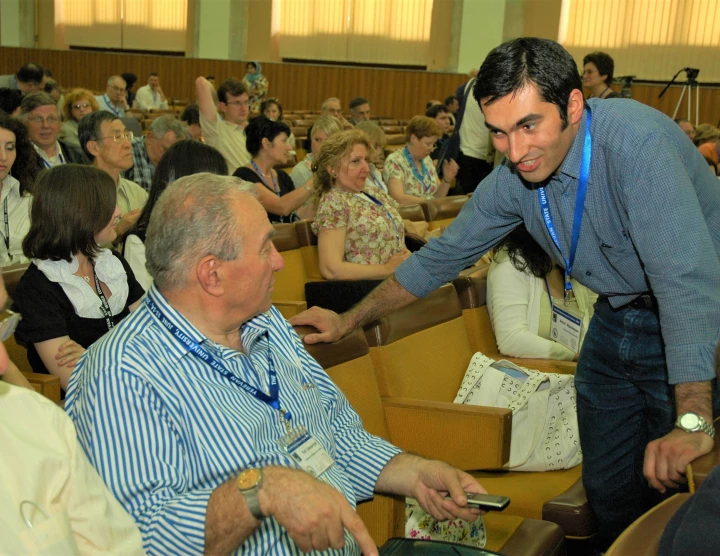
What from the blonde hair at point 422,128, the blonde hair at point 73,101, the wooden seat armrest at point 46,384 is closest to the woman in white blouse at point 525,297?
the wooden seat armrest at point 46,384

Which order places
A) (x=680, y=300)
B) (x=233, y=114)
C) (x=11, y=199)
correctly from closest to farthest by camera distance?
(x=680, y=300) → (x=11, y=199) → (x=233, y=114)

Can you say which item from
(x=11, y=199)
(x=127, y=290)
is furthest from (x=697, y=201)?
(x=11, y=199)

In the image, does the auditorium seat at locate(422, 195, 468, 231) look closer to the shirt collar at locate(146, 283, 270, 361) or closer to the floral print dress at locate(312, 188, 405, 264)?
the floral print dress at locate(312, 188, 405, 264)

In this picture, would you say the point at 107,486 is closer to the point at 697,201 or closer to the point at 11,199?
the point at 697,201

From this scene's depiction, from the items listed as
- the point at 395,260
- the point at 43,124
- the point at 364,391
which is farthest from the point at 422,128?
the point at 364,391

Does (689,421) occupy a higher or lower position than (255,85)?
lower

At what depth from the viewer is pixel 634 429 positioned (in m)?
2.16

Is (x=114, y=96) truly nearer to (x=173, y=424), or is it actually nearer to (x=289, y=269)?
(x=289, y=269)

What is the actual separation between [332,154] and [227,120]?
2.78 metres

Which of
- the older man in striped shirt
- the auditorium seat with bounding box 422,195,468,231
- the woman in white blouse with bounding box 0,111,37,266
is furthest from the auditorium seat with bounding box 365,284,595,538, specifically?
the auditorium seat with bounding box 422,195,468,231

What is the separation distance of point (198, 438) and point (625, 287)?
42.9 inches

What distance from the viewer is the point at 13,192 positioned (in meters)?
3.95

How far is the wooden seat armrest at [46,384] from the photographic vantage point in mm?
2314

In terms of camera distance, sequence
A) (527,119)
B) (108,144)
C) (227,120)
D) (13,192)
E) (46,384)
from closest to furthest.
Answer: (527,119), (46,384), (13,192), (108,144), (227,120)
